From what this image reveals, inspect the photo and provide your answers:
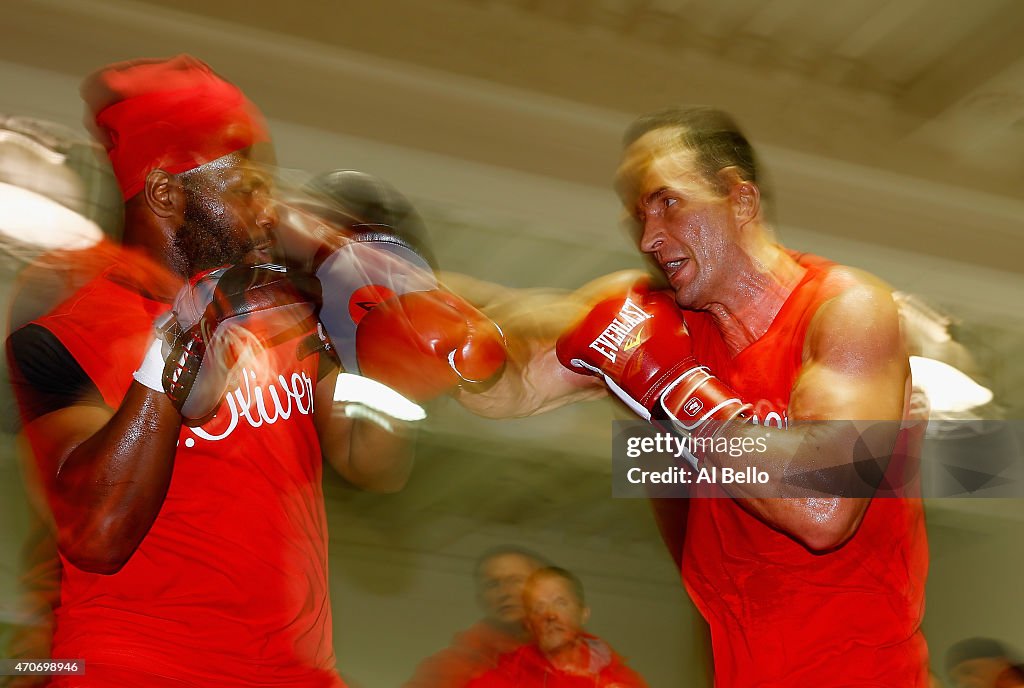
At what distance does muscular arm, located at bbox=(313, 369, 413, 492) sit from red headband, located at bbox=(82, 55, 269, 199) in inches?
11.1

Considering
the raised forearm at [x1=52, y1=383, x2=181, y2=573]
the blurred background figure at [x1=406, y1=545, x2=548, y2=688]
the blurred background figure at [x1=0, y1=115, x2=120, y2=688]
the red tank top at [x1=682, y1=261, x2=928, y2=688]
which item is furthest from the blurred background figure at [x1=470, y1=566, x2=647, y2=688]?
the raised forearm at [x1=52, y1=383, x2=181, y2=573]

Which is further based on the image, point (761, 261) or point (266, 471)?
point (761, 261)

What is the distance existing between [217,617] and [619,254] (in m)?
1.55

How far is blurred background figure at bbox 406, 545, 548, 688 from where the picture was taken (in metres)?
1.69

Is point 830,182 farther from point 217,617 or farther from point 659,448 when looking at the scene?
point 217,617

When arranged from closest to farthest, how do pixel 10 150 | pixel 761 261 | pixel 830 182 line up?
pixel 761 261 → pixel 10 150 → pixel 830 182

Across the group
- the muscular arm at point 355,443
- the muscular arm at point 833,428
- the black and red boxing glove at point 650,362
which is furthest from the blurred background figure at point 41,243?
the muscular arm at point 833,428

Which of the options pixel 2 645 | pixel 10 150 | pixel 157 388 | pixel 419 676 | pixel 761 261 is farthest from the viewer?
pixel 419 676

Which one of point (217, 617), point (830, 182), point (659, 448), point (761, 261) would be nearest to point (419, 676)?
point (659, 448)

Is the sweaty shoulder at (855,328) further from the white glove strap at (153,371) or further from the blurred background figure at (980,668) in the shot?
the blurred background figure at (980,668)

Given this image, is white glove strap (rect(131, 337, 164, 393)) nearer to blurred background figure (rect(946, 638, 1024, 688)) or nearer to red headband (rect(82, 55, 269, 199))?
red headband (rect(82, 55, 269, 199))

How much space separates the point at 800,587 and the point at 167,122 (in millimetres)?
846

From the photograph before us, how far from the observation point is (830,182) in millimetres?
2340

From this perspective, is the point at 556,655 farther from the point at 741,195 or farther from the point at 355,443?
the point at 741,195
